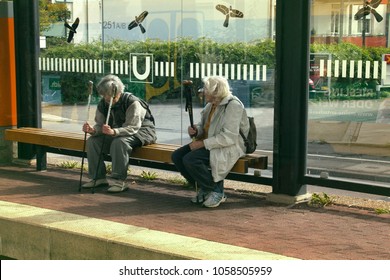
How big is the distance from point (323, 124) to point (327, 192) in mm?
1052

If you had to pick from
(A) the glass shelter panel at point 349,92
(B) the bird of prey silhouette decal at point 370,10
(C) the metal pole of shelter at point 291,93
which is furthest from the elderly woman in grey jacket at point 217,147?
(B) the bird of prey silhouette decal at point 370,10

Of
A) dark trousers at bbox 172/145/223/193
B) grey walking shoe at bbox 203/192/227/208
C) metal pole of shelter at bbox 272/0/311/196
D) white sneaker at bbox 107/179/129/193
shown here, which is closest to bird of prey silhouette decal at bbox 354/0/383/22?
metal pole of shelter at bbox 272/0/311/196

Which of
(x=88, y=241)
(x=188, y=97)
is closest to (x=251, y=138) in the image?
(x=188, y=97)

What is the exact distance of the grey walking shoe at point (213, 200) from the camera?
7621mm

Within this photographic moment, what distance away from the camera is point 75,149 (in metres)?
9.16

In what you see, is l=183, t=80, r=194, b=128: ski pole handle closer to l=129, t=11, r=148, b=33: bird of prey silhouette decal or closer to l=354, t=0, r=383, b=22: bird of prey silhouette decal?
l=129, t=11, r=148, b=33: bird of prey silhouette decal

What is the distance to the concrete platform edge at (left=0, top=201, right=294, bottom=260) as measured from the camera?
18.9 ft

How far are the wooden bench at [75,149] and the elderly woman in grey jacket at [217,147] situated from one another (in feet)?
0.52

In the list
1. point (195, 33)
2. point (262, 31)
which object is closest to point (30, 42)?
point (195, 33)

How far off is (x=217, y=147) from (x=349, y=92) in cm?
136

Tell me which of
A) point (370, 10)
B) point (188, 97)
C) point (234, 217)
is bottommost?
point (234, 217)

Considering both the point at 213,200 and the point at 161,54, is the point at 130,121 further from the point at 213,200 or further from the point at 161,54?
the point at 213,200

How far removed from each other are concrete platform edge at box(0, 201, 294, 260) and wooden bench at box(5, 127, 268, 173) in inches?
58.8

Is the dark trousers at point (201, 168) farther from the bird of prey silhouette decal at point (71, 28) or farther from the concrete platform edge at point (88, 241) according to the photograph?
the bird of prey silhouette decal at point (71, 28)
